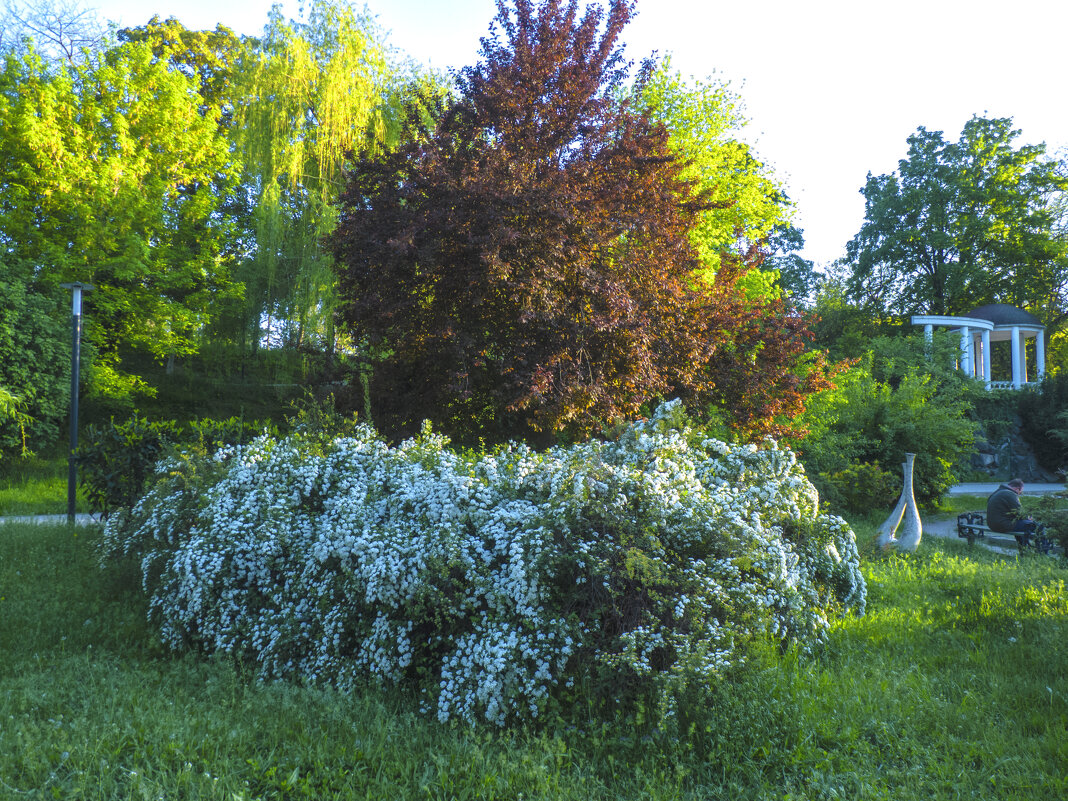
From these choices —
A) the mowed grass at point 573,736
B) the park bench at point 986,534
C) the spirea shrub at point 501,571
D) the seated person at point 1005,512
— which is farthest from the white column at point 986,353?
the spirea shrub at point 501,571

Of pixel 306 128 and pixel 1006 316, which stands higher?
pixel 306 128

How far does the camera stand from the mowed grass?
9.91 feet

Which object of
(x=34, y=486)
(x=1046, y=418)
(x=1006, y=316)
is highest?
(x=1006, y=316)

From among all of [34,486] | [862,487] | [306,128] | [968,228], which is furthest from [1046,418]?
→ [34,486]

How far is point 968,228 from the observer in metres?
29.5

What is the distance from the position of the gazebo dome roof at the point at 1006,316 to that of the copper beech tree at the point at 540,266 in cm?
2197

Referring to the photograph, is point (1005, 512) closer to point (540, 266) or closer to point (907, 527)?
point (907, 527)

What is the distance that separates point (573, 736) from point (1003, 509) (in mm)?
8378

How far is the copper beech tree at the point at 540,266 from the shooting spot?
7.50 m

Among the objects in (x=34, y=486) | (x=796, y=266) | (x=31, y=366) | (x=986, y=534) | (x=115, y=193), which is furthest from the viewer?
(x=796, y=266)

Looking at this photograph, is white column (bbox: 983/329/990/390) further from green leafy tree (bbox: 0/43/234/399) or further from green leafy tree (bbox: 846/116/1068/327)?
green leafy tree (bbox: 0/43/234/399)

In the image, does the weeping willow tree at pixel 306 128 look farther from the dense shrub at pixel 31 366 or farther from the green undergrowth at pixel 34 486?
the green undergrowth at pixel 34 486

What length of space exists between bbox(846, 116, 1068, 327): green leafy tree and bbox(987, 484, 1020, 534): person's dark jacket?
80.7 feet

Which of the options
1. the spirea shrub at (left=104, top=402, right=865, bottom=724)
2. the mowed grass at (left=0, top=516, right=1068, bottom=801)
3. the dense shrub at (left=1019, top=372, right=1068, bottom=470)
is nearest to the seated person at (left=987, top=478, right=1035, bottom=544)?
the mowed grass at (left=0, top=516, right=1068, bottom=801)
